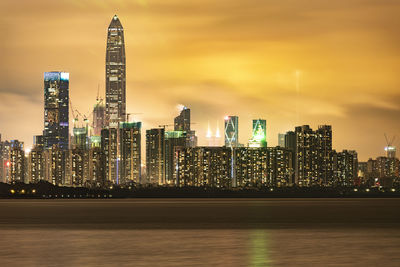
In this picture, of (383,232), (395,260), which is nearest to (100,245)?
(395,260)

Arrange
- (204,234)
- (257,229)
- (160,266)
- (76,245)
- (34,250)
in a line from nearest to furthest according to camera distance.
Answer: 1. (160,266)
2. (34,250)
3. (76,245)
4. (204,234)
5. (257,229)

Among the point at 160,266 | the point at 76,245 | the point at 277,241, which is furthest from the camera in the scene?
the point at 277,241

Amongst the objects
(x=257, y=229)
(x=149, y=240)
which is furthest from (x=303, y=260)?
(x=257, y=229)

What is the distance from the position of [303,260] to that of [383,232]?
28911 millimetres

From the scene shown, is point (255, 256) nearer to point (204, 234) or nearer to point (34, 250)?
point (34, 250)

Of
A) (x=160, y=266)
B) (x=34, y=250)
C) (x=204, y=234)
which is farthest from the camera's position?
(x=204, y=234)

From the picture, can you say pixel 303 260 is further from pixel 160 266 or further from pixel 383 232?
pixel 383 232

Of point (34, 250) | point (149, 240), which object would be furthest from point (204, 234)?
point (34, 250)

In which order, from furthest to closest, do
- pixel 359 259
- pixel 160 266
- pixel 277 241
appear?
pixel 277 241
pixel 359 259
pixel 160 266

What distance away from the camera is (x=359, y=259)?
49.7 meters

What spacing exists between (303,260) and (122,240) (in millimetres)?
20450

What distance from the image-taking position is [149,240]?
64812 millimetres

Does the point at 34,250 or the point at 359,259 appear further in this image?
the point at 34,250

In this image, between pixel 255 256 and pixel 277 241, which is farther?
pixel 277 241
